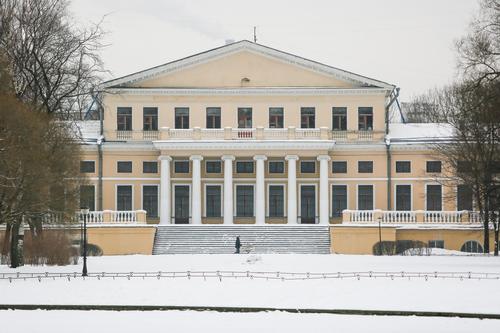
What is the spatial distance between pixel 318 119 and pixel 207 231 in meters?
10.4

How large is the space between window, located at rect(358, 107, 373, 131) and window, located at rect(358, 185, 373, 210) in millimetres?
3402

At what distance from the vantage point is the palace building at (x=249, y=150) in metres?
53.2

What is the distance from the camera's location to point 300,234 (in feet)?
159

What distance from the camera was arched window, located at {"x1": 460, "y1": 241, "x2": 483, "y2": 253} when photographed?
49906 millimetres

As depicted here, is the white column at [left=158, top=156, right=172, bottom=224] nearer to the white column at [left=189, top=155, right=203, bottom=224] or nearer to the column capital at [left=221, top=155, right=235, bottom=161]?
the white column at [left=189, top=155, right=203, bottom=224]

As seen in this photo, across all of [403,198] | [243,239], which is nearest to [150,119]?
[243,239]

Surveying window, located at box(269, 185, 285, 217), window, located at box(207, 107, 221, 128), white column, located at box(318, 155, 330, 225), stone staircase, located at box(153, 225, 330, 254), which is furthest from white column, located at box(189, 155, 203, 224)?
white column, located at box(318, 155, 330, 225)

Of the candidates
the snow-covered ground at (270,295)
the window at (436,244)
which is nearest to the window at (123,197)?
the window at (436,244)

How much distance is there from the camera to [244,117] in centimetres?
5559

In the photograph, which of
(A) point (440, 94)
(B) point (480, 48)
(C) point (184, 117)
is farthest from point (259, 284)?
(A) point (440, 94)

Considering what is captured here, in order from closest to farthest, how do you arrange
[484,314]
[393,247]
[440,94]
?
[484,314]
[393,247]
[440,94]

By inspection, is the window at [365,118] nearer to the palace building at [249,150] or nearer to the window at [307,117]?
the palace building at [249,150]

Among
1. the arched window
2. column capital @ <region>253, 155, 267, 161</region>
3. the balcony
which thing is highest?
the balcony

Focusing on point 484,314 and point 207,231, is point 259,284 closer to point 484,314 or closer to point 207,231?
point 484,314
